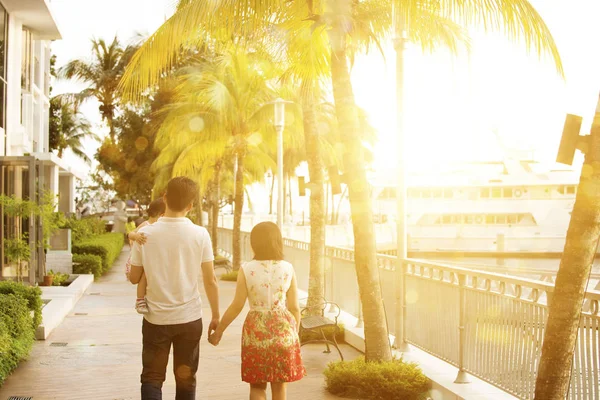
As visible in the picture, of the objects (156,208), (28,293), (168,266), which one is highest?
(156,208)

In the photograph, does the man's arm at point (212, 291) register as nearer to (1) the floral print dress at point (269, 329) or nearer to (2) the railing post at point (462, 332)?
(1) the floral print dress at point (269, 329)

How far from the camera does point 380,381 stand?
22.4 ft

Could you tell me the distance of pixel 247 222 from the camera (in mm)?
44250

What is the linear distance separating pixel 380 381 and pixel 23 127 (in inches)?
637

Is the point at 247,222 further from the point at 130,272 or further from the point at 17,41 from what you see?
the point at 130,272

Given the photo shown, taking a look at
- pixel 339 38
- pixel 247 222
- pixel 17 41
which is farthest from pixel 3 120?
pixel 247 222

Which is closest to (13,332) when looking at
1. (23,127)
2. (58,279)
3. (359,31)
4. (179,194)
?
(179,194)

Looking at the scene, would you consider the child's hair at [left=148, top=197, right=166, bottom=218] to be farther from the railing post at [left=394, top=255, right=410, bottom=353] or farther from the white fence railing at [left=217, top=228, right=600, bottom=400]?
the railing post at [left=394, top=255, right=410, bottom=353]

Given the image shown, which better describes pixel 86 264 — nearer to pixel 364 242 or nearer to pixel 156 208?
pixel 364 242

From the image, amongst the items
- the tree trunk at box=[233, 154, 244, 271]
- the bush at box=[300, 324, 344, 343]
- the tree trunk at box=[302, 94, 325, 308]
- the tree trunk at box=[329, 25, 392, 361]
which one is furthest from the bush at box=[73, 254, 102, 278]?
the tree trunk at box=[329, 25, 392, 361]

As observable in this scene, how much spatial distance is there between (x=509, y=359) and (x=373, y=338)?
4.73 ft

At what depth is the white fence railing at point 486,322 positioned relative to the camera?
17.1ft

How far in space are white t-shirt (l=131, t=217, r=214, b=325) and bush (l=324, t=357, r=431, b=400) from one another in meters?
2.78

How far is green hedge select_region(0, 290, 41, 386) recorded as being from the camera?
7188mm
